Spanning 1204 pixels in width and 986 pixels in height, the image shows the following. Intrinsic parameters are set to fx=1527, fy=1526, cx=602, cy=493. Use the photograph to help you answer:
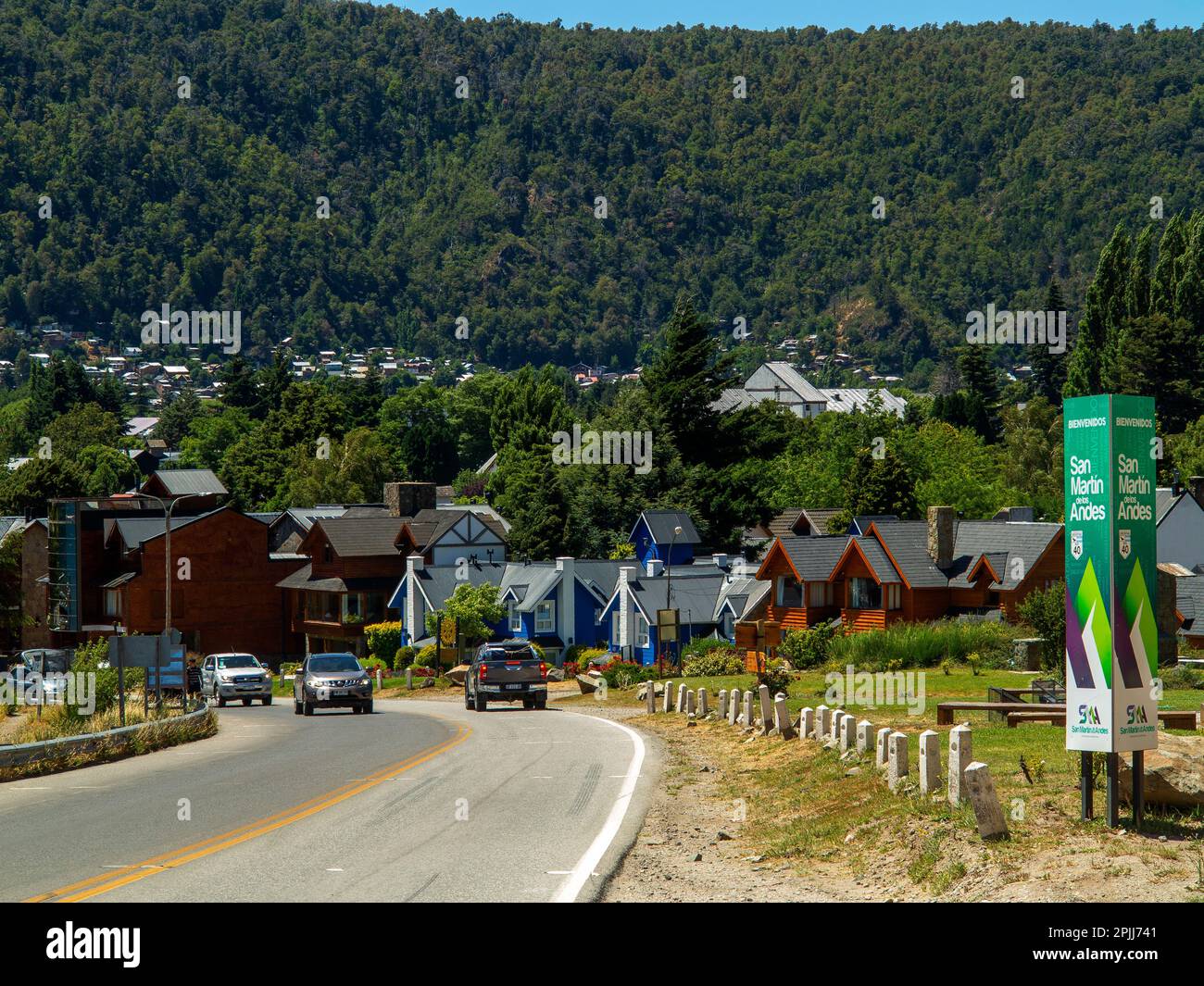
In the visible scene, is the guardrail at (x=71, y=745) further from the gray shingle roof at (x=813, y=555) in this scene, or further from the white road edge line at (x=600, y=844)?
the gray shingle roof at (x=813, y=555)

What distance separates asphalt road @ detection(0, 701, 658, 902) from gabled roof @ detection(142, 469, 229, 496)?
88.1 metres

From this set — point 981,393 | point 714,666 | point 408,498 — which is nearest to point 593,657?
point 714,666

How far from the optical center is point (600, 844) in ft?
47.3

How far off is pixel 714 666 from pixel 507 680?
36.9 ft

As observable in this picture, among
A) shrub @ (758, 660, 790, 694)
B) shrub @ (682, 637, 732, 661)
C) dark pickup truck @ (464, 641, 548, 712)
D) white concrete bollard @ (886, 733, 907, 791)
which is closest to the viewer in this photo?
white concrete bollard @ (886, 733, 907, 791)

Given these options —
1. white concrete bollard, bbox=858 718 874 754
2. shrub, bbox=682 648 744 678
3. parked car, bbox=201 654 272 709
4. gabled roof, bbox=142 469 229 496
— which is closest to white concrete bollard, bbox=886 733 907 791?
white concrete bollard, bbox=858 718 874 754

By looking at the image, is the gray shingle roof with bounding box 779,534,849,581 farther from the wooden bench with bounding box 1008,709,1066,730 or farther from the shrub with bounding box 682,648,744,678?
the wooden bench with bounding box 1008,709,1066,730

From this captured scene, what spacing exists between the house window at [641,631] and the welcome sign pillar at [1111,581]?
176ft

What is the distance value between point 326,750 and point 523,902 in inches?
562

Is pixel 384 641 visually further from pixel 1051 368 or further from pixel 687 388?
pixel 1051 368

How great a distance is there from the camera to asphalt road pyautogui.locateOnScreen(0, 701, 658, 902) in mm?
12070

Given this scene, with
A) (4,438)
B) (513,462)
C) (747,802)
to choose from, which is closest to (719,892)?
(747,802)

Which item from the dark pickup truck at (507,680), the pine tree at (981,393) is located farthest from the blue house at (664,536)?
the pine tree at (981,393)

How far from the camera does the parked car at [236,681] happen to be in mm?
45688
